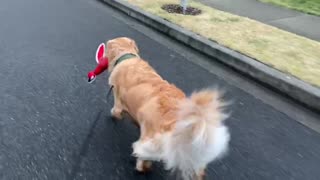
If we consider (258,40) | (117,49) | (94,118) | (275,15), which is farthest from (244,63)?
(275,15)

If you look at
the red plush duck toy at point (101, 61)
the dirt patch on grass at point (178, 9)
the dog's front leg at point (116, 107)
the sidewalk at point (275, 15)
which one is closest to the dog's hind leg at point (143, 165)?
the dog's front leg at point (116, 107)

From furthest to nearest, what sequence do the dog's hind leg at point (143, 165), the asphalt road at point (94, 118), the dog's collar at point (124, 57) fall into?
the dog's collar at point (124, 57) → the asphalt road at point (94, 118) → the dog's hind leg at point (143, 165)

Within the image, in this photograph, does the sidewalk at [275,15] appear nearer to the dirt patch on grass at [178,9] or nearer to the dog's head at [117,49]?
the dirt patch on grass at [178,9]

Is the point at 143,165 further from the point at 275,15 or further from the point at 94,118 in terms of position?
the point at 275,15

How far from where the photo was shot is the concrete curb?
445 centimetres

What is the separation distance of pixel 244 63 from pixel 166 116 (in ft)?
8.63

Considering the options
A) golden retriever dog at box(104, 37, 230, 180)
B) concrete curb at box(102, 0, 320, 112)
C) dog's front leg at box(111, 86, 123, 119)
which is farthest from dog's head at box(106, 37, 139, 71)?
concrete curb at box(102, 0, 320, 112)

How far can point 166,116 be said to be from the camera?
2.82 metres

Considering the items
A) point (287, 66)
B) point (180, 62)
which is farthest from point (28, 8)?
point (287, 66)

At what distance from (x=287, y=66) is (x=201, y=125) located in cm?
304

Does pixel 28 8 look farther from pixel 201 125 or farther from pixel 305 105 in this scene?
pixel 201 125

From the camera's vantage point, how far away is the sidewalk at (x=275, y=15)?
658 cm

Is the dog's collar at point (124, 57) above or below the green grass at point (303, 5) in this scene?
above

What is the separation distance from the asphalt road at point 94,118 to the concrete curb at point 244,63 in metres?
0.13
